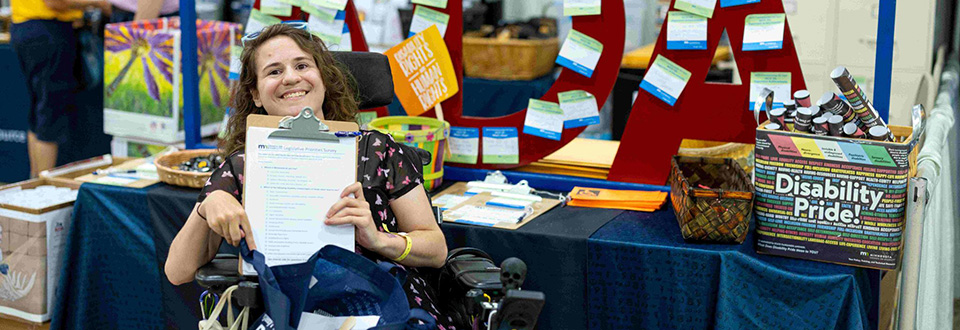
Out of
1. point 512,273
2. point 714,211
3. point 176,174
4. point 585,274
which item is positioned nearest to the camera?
point 512,273

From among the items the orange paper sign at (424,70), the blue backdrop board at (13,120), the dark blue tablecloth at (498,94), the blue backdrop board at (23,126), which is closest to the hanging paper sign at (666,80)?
the orange paper sign at (424,70)

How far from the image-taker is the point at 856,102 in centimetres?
194

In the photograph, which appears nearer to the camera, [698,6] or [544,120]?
[698,6]

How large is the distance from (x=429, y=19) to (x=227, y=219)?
1165 millimetres

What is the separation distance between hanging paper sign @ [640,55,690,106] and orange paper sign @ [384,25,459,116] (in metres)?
0.60

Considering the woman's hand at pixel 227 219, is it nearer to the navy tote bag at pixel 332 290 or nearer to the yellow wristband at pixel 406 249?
the navy tote bag at pixel 332 290

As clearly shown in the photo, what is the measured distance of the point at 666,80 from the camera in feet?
8.13

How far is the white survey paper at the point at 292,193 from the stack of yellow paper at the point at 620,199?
89 cm

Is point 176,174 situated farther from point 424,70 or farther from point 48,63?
point 48,63

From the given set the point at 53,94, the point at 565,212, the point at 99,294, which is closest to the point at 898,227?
the point at 565,212

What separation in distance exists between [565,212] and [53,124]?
3077 millimetres

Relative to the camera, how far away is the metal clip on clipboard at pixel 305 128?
1.75 m

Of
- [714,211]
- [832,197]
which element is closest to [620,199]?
[714,211]

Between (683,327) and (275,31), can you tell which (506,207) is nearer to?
(683,327)
